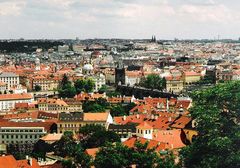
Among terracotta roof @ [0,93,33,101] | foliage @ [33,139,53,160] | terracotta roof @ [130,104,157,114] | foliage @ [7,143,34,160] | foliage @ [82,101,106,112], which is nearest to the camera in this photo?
foliage @ [33,139,53,160]

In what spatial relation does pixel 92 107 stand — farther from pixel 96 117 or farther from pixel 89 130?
pixel 89 130

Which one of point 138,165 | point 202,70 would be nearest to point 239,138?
point 138,165

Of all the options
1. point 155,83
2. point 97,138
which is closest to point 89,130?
point 97,138

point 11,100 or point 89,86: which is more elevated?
point 89,86

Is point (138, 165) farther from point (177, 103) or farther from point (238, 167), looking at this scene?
point (177, 103)

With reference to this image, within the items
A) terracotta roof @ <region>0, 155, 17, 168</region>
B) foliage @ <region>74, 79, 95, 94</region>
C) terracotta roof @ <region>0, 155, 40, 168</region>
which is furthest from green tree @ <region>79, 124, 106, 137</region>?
foliage @ <region>74, 79, 95, 94</region>

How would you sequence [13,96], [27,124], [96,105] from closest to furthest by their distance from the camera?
[27,124]
[96,105]
[13,96]

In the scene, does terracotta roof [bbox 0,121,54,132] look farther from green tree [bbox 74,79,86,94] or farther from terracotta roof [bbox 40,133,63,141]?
green tree [bbox 74,79,86,94]

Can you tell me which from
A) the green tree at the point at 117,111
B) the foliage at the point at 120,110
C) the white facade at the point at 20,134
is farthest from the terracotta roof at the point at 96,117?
the green tree at the point at 117,111
